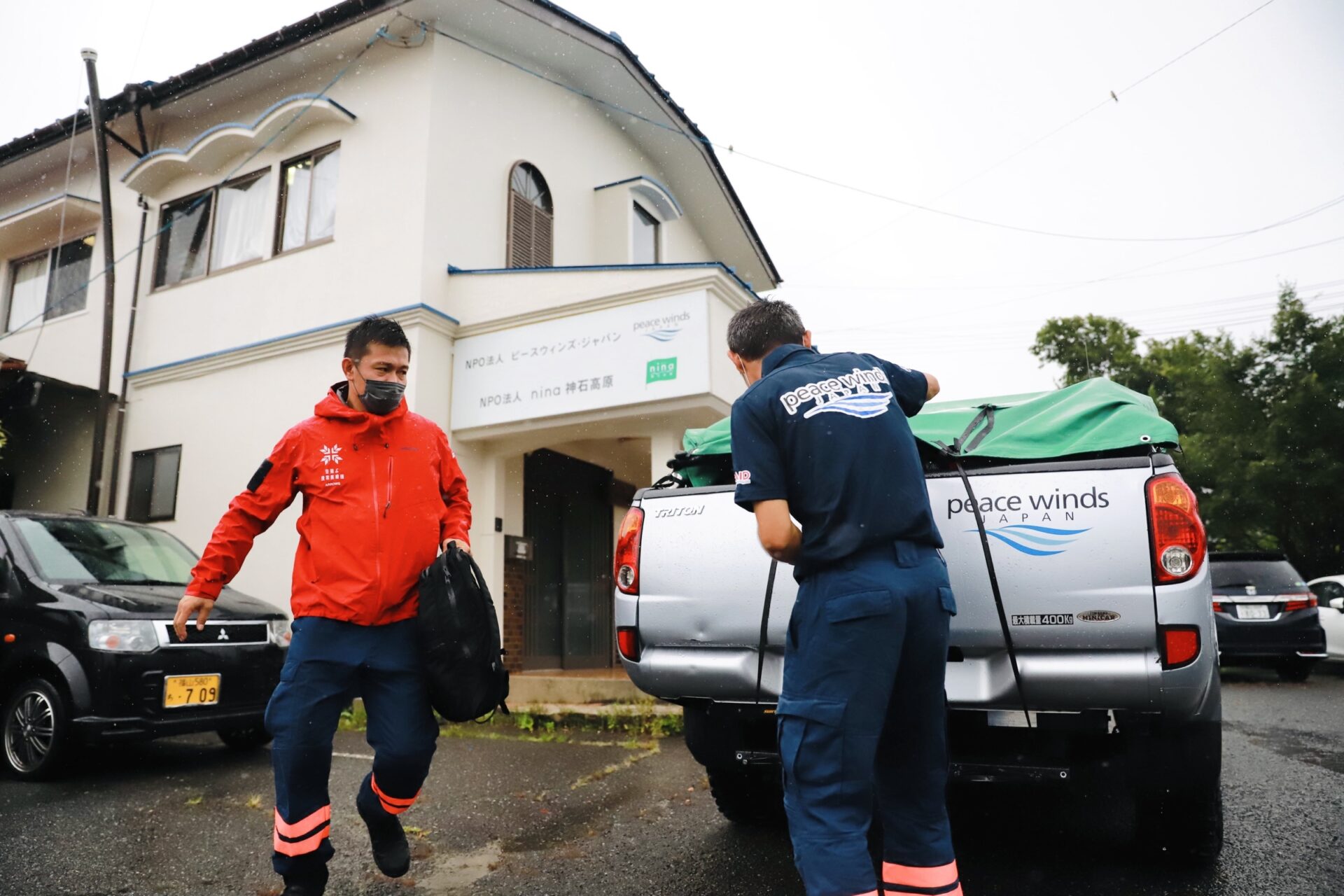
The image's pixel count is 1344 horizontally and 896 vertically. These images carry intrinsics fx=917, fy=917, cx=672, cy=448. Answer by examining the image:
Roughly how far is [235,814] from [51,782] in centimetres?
165

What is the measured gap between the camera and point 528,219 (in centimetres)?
1148

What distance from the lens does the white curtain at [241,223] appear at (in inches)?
453

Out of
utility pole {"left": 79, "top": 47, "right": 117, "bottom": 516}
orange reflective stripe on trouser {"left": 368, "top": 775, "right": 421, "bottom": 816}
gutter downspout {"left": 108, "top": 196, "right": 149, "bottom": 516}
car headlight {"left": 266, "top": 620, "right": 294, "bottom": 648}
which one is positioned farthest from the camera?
gutter downspout {"left": 108, "top": 196, "right": 149, "bottom": 516}

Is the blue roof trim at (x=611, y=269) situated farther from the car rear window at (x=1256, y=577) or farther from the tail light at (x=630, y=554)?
the car rear window at (x=1256, y=577)

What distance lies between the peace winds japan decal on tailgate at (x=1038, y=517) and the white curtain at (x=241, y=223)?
10605 mm

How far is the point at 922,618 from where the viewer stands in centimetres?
225

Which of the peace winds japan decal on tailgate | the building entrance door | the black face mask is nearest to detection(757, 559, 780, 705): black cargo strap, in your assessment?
the peace winds japan decal on tailgate

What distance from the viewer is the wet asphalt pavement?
341 cm

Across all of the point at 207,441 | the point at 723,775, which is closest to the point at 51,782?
the point at 723,775

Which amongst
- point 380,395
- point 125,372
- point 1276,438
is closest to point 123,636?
point 380,395

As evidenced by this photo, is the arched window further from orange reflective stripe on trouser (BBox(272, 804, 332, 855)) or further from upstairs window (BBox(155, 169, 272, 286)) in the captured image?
orange reflective stripe on trouser (BBox(272, 804, 332, 855))

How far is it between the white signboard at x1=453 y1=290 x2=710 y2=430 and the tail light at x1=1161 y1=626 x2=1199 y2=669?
5.78 metres

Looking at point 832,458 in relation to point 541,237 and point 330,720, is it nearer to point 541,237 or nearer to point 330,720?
point 330,720

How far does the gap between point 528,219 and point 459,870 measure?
9.09 metres
